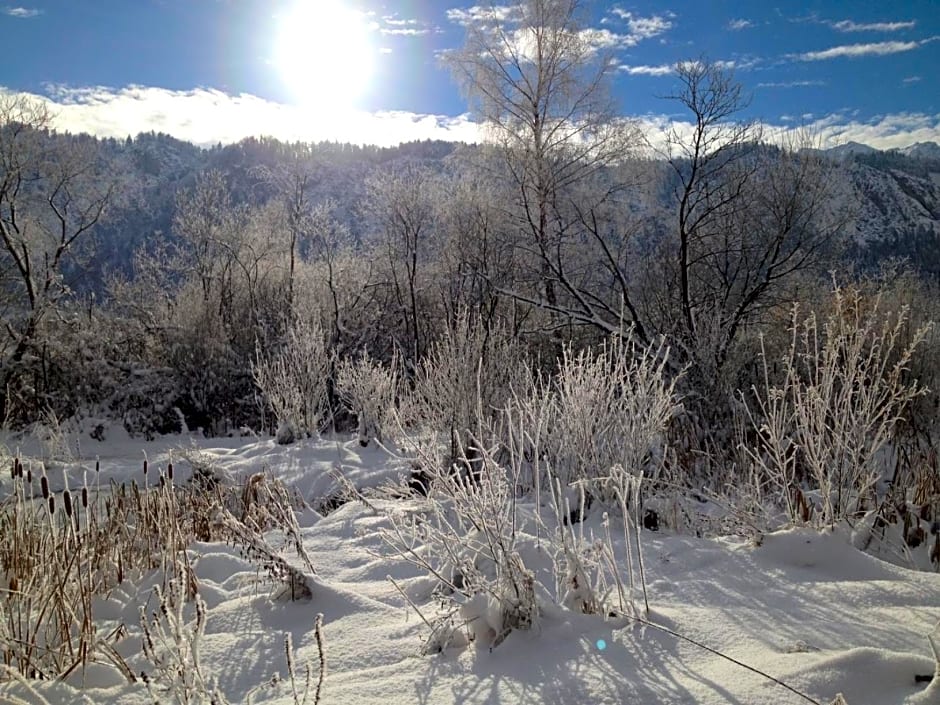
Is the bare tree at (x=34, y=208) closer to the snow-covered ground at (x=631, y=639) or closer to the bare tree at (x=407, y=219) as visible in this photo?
the bare tree at (x=407, y=219)

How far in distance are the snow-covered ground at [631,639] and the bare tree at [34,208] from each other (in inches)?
487

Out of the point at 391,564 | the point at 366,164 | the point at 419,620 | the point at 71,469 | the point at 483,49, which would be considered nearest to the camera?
the point at 419,620

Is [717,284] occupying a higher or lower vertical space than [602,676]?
higher

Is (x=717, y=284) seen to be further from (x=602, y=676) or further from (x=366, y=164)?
(x=366, y=164)

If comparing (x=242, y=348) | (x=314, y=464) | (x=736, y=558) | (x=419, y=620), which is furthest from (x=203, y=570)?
(x=242, y=348)

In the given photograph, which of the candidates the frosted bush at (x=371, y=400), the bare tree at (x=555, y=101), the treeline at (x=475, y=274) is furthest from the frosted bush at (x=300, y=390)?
the bare tree at (x=555, y=101)

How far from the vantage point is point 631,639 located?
224 centimetres

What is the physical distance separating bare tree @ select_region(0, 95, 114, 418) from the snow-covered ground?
40.5 feet

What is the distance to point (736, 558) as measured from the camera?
10.8 feet

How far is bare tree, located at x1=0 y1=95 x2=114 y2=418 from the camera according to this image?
1340 centimetres

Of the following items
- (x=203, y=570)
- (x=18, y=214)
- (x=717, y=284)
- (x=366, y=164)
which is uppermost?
(x=366, y=164)

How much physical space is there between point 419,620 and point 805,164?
9.95 meters

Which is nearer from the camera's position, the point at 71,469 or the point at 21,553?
the point at 21,553

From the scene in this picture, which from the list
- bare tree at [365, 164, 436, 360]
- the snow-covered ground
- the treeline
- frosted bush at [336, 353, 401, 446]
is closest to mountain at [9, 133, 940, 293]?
bare tree at [365, 164, 436, 360]
